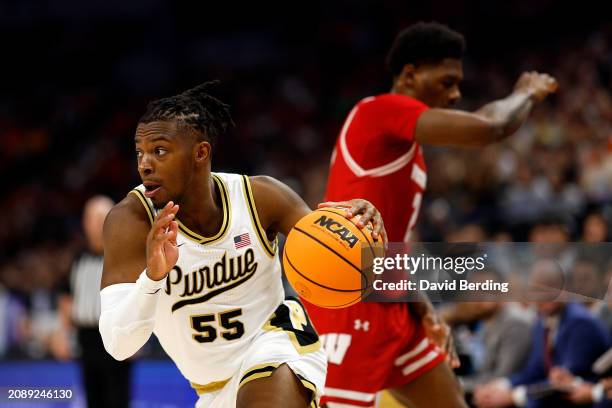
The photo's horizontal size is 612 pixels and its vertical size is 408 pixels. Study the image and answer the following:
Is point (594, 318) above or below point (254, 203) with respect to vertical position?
below

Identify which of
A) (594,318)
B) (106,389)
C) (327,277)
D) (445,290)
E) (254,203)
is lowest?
(106,389)

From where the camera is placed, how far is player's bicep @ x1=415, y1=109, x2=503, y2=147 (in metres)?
4.28

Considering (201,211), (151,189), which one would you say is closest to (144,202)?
(151,189)

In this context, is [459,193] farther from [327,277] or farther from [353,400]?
[327,277]

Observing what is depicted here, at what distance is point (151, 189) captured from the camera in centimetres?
353

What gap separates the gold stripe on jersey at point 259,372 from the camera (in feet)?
11.7

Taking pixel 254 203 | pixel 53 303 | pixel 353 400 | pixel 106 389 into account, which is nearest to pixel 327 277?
pixel 254 203

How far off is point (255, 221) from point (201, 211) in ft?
0.77

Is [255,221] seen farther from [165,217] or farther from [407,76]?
[407,76]

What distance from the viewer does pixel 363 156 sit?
4641 mm

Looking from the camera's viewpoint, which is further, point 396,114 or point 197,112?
point 396,114

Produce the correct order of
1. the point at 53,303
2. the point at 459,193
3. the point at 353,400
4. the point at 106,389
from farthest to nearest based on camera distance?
the point at 459,193 < the point at 53,303 < the point at 106,389 < the point at 353,400

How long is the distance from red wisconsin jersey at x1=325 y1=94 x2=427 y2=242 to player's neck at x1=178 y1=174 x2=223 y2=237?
3.48ft

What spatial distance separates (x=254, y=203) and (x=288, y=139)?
11.3 meters
